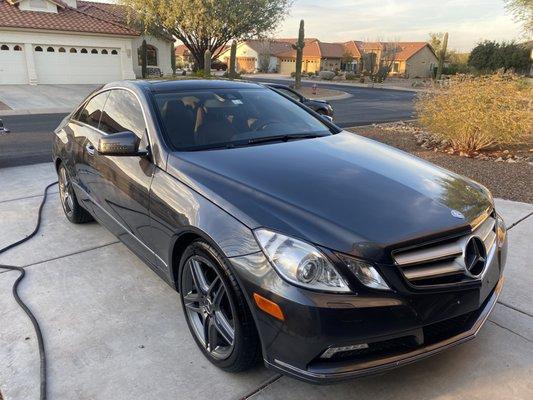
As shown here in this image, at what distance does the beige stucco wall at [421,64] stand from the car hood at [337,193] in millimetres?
66687

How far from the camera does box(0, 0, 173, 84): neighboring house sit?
73.9 feet

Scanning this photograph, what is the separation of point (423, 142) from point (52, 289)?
327 inches

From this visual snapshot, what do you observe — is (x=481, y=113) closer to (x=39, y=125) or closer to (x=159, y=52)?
(x=39, y=125)

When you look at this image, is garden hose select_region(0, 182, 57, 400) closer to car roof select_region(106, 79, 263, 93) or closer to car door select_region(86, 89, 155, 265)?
car door select_region(86, 89, 155, 265)

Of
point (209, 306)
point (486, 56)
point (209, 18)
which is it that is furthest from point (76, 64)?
point (486, 56)

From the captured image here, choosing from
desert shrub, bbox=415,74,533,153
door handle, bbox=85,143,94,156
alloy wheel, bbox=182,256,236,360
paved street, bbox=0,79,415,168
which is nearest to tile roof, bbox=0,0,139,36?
paved street, bbox=0,79,415,168

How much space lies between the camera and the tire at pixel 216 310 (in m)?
2.29

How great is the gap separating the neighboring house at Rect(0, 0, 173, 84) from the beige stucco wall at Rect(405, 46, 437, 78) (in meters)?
47.6

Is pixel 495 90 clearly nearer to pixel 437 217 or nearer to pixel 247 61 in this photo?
pixel 437 217

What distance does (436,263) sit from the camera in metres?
2.20

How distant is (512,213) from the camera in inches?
204

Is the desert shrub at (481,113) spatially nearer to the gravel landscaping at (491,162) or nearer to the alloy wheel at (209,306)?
the gravel landscaping at (491,162)

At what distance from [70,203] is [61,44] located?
73.4 ft

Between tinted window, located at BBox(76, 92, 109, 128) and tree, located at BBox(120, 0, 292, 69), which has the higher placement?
tree, located at BBox(120, 0, 292, 69)
